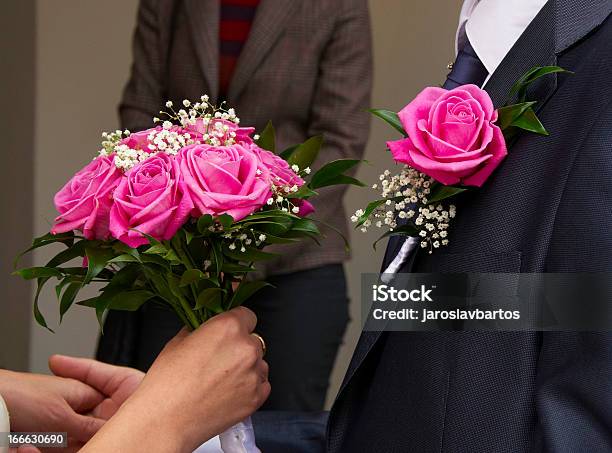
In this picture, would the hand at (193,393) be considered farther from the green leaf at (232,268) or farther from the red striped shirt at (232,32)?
the red striped shirt at (232,32)

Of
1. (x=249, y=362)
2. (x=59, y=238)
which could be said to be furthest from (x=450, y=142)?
(x=59, y=238)

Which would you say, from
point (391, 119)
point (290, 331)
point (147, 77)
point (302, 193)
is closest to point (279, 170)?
point (302, 193)

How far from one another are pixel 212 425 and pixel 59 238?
11.1 inches

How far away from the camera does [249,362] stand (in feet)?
4.06

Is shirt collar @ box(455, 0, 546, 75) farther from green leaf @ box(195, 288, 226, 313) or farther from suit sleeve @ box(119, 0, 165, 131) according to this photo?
suit sleeve @ box(119, 0, 165, 131)

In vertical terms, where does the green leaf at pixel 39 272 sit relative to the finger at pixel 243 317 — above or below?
above

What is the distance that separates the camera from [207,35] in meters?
2.70

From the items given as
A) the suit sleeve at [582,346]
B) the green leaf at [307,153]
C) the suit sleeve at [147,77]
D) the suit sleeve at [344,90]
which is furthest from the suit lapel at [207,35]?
the suit sleeve at [582,346]

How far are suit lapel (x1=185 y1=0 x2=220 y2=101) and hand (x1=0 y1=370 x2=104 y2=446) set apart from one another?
126 cm

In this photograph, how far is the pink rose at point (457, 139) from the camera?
114 cm

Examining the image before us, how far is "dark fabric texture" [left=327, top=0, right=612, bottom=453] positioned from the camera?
3.34ft

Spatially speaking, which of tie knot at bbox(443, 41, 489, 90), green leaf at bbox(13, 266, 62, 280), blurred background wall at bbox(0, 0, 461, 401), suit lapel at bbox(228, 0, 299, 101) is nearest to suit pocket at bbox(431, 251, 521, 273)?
tie knot at bbox(443, 41, 489, 90)

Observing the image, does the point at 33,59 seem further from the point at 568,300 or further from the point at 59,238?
the point at 568,300

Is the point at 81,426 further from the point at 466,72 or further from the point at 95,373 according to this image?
the point at 466,72
